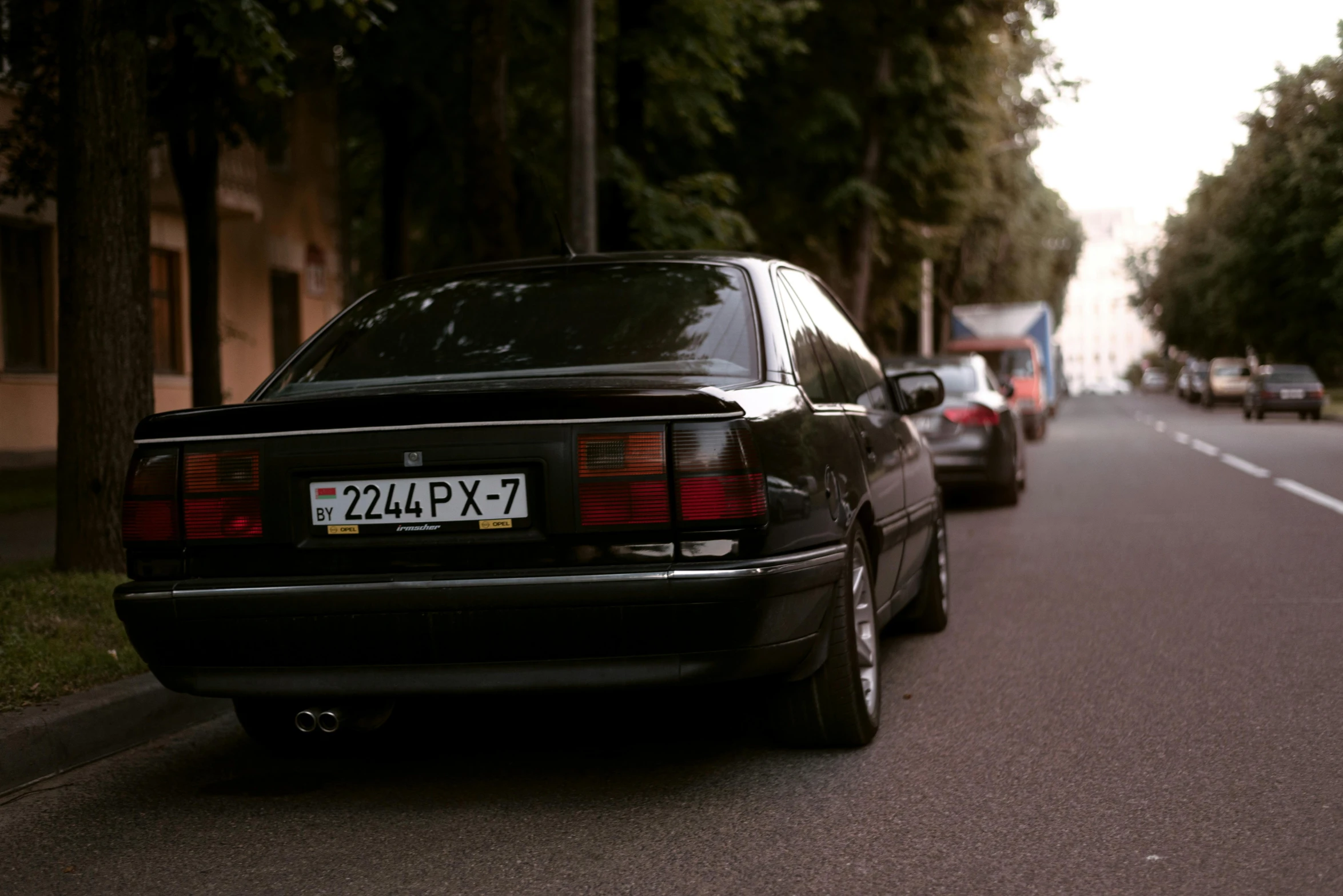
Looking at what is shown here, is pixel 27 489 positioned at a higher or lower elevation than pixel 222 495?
lower

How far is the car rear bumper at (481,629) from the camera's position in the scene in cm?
416

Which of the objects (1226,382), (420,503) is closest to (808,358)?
(420,503)

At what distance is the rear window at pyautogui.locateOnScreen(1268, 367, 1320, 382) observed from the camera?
43375mm

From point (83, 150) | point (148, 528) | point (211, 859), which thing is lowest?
point (211, 859)

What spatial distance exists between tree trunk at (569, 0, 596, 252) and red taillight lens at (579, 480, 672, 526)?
11.1 m

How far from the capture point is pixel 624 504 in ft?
13.7

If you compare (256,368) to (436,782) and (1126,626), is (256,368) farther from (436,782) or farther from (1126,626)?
(436,782)

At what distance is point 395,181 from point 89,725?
688 inches

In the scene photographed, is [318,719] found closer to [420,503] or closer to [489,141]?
[420,503]

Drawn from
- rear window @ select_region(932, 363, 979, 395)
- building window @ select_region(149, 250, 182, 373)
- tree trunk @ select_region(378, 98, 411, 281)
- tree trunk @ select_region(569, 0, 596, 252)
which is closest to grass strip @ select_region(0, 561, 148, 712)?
tree trunk @ select_region(569, 0, 596, 252)

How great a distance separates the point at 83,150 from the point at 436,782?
14.9 ft

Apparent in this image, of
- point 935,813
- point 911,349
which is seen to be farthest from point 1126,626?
point 911,349

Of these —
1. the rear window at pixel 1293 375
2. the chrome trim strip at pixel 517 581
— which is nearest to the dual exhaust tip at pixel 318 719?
the chrome trim strip at pixel 517 581

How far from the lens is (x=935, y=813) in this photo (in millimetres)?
4344
